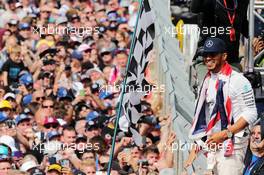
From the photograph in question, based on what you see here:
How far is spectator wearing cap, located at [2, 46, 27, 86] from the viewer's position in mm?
19236

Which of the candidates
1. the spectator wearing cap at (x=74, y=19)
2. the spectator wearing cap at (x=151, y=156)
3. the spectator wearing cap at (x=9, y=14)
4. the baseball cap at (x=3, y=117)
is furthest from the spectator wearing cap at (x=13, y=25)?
the spectator wearing cap at (x=151, y=156)

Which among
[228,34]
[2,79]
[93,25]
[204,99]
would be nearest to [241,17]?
[228,34]

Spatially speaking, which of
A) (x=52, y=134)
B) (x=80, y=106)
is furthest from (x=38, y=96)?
(x=52, y=134)

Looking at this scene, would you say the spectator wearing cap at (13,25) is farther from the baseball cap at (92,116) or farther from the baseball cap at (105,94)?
the baseball cap at (92,116)

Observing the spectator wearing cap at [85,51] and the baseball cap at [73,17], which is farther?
the baseball cap at [73,17]

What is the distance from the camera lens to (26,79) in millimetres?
18875

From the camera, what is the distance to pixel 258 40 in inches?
567

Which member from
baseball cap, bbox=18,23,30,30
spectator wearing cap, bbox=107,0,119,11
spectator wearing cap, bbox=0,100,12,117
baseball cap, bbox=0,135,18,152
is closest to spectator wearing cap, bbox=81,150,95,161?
baseball cap, bbox=0,135,18,152

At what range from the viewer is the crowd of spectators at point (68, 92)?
50.9 feet

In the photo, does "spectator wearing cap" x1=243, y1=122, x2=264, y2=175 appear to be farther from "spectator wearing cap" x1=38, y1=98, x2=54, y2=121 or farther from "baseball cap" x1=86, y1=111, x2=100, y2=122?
"spectator wearing cap" x1=38, y1=98, x2=54, y2=121

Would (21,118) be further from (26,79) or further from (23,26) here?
(23,26)

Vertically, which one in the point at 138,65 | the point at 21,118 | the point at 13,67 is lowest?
the point at 21,118

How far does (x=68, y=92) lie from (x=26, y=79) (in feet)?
2.45

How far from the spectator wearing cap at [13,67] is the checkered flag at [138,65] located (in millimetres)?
4715
